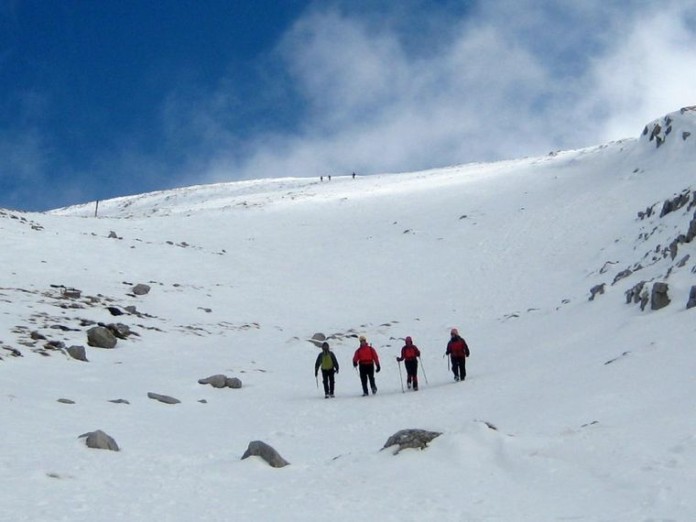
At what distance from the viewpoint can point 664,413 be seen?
33.7 ft

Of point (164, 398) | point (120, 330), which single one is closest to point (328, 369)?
point (164, 398)

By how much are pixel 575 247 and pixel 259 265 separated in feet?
55.7

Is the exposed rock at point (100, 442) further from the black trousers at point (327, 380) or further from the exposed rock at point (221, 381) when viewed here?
the black trousers at point (327, 380)

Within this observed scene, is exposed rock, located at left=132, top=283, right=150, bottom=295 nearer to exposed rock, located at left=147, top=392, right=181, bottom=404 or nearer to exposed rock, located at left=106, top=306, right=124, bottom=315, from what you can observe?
exposed rock, located at left=106, top=306, right=124, bottom=315

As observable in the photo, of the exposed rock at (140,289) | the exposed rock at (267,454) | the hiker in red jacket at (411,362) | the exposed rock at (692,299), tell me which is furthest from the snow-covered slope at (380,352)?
the hiker in red jacket at (411,362)

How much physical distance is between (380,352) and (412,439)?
Answer: 15644 mm

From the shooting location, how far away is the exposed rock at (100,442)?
11219 mm

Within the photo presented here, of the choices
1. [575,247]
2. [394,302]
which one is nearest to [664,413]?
[394,302]

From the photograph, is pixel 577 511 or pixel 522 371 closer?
pixel 577 511

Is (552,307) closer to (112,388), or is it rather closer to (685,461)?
(112,388)

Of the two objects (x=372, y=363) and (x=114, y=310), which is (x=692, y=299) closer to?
(x=372, y=363)

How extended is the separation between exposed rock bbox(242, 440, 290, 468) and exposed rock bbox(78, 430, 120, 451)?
2.17 m

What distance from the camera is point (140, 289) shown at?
29.2 meters

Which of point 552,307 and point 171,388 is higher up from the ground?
point 552,307
